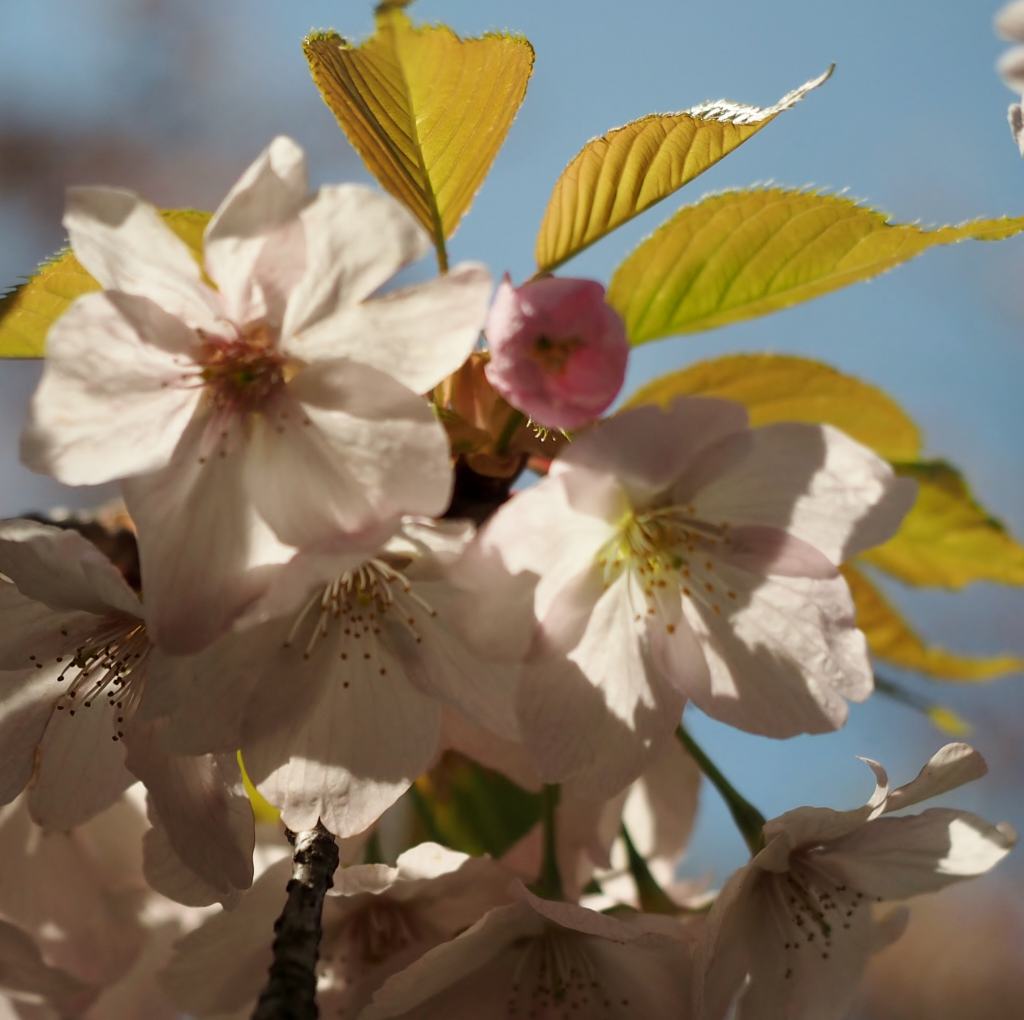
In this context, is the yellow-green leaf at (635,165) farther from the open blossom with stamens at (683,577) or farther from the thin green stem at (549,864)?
the thin green stem at (549,864)

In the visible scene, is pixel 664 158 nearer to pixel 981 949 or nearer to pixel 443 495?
pixel 443 495

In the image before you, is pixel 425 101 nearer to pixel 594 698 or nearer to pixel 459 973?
pixel 594 698

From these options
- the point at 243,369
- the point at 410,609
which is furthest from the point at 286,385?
the point at 410,609

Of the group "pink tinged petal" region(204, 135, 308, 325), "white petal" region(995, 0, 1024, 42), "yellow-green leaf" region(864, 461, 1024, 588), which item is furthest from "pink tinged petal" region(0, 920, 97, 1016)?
"white petal" region(995, 0, 1024, 42)

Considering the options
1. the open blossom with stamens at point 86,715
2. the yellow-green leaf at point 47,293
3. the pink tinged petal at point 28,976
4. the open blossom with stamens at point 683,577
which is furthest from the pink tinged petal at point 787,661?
the pink tinged petal at point 28,976

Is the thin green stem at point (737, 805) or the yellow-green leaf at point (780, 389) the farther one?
the yellow-green leaf at point (780, 389)

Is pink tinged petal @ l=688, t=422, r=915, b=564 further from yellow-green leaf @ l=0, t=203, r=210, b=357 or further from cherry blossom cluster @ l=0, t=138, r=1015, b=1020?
yellow-green leaf @ l=0, t=203, r=210, b=357

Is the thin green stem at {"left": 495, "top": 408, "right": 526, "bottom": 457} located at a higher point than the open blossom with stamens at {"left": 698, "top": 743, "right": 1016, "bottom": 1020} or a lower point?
higher
